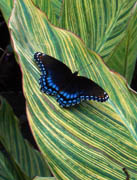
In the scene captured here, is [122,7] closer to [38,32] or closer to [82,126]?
[38,32]

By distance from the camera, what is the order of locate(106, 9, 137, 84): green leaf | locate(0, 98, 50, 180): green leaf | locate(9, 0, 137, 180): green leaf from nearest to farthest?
locate(9, 0, 137, 180): green leaf < locate(106, 9, 137, 84): green leaf < locate(0, 98, 50, 180): green leaf

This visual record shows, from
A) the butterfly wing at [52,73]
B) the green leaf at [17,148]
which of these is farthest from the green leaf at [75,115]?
the green leaf at [17,148]

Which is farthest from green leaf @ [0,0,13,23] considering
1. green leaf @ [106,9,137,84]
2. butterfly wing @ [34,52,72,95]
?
green leaf @ [106,9,137,84]

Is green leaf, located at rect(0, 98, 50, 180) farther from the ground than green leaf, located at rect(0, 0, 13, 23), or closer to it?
closer to it

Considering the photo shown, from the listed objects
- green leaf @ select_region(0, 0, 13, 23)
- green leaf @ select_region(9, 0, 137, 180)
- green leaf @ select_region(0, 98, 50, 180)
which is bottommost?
green leaf @ select_region(0, 98, 50, 180)

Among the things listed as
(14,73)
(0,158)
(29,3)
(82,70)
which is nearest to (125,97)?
(82,70)

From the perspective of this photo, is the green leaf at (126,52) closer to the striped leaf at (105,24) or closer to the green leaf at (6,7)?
the striped leaf at (105,24)

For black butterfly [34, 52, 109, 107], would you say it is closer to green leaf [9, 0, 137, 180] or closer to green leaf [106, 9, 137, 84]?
green leaf [9, 0, 137, 180]
